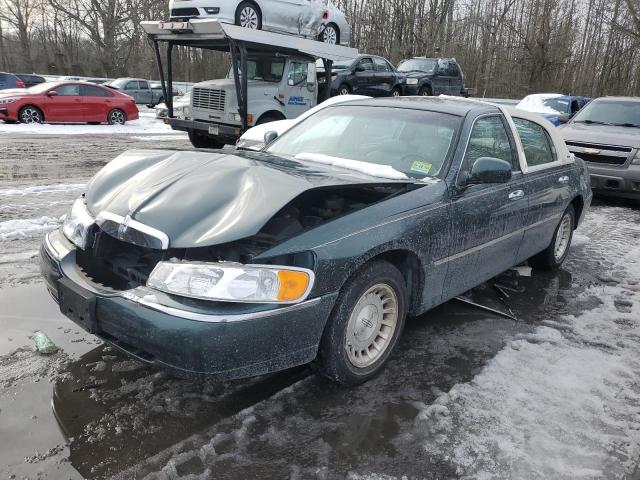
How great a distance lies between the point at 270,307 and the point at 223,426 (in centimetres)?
69

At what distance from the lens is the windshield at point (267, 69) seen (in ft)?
39.7

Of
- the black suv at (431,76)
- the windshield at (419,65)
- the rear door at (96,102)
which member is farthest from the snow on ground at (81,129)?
the windshield at (419,65)

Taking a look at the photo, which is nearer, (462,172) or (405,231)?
(405,231)

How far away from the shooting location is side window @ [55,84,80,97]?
1700 cm

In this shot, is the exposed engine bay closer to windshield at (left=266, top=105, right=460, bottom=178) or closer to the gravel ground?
windshield at (left=266, top=105, right=460, bottom=178)

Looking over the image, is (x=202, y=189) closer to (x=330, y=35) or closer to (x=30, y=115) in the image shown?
(x=330, y=35)

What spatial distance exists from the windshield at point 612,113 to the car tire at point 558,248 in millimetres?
5274

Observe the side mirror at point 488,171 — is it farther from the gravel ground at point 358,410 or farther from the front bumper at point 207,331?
the front bumper at point 207,331

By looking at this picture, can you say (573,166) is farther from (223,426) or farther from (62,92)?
(62,92)

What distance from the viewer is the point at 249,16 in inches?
440

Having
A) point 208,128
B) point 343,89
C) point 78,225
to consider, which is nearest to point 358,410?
point 78,225

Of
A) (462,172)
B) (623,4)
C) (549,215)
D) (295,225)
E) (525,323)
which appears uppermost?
(623,4)

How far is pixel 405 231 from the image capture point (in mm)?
3059

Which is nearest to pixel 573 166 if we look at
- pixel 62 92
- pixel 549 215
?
pixel 549 215
